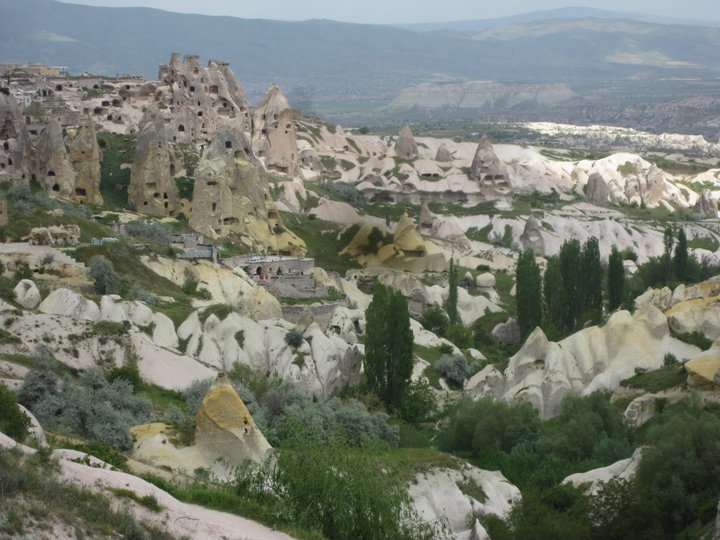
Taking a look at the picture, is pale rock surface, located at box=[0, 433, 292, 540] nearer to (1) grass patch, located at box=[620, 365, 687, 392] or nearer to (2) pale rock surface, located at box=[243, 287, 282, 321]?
(1) grass patch, located at box=[620, 365, 687, 392]

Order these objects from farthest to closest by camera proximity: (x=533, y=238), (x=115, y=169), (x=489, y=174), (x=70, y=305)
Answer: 1. (x=489, y=174)
2. (x=533, y=238)
3. (x=115, y=169)
4. (x=70, y=305)

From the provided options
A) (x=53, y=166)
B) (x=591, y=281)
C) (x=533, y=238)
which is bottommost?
(x=533, y=238)

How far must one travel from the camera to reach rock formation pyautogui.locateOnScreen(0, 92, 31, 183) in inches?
2489

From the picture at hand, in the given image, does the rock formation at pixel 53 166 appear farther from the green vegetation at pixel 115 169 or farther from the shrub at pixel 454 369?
the shrub at pixel 454 369

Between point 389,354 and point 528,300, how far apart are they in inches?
650

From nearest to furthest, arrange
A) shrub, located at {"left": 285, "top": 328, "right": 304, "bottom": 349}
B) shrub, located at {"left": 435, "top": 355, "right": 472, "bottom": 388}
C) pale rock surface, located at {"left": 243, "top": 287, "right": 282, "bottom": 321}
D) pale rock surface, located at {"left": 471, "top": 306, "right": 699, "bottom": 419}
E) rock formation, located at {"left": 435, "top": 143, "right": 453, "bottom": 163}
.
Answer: pale rock surface, located at {"left": 471, "top": 306, "right": 699, "bottom": 419}
shrub, located at {"left": 285, "top": 328, "right": 304, "bottom": 349}
pale rock surface, located at {"left": 243, "top": 287, "right": 282, "bottom": 321}
shrub, located at {"left": 435, "top": 355, "right": 472, "bottom": 388}
rock formation, located at {"left": 435, "top": 143, "right": 453, "bottom": 163}

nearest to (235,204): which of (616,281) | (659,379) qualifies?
(616,281)

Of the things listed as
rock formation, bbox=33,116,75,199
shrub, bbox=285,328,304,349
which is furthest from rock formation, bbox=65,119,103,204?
shrub, bbox=285,328,304,349

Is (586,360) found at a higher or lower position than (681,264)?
higher

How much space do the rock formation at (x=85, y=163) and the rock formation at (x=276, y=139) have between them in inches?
1100

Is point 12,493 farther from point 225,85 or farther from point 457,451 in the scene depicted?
point 225,85

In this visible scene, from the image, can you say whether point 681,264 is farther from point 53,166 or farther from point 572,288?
point 53,166

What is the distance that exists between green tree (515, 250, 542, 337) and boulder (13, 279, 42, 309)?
2525 centimetres

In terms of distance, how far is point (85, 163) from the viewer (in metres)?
67.0
